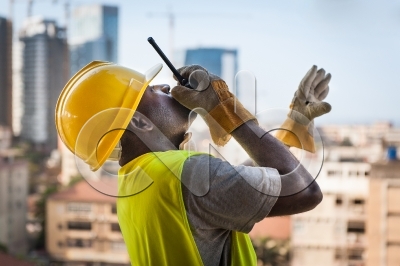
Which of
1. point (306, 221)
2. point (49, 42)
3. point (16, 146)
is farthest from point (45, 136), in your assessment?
point (306, 221)

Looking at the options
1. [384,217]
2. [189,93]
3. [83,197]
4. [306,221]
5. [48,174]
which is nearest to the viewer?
[189,93]

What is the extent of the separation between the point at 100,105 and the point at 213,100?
0.14 metres

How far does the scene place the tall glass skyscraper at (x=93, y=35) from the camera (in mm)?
15203

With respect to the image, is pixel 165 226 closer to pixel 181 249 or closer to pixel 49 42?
pixel 181 249

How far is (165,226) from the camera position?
0.66m

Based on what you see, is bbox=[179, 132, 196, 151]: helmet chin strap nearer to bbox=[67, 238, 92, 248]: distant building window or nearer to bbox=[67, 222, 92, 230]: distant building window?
bbox=[67, 222, 92, 230]: distant building window

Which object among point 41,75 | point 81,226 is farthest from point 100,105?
point 41,75

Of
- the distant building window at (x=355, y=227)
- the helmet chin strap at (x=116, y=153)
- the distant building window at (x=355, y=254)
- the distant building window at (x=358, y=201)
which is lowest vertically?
the distant building window at (x=355, y=254)

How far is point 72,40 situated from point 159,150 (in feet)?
54.2

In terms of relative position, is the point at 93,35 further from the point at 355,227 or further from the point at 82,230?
the point at 355,227

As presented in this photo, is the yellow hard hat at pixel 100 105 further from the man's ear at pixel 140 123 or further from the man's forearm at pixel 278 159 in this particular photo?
the man's forearm at pixel 278 159

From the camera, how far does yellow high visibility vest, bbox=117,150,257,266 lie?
0.65 metres

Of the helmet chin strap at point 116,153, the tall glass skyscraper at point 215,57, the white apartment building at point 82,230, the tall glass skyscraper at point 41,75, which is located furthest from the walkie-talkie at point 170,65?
the tall glass skyscraper at point 41,75

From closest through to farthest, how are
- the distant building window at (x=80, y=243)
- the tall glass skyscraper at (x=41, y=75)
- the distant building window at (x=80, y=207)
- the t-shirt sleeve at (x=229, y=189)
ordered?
the t-shirt sleeve at (x=229, y=189), the distant building window at (x=80, y=207), the distant building window at (x=80, y=243), the tall glass skyscraper at (x=41, y=75)
